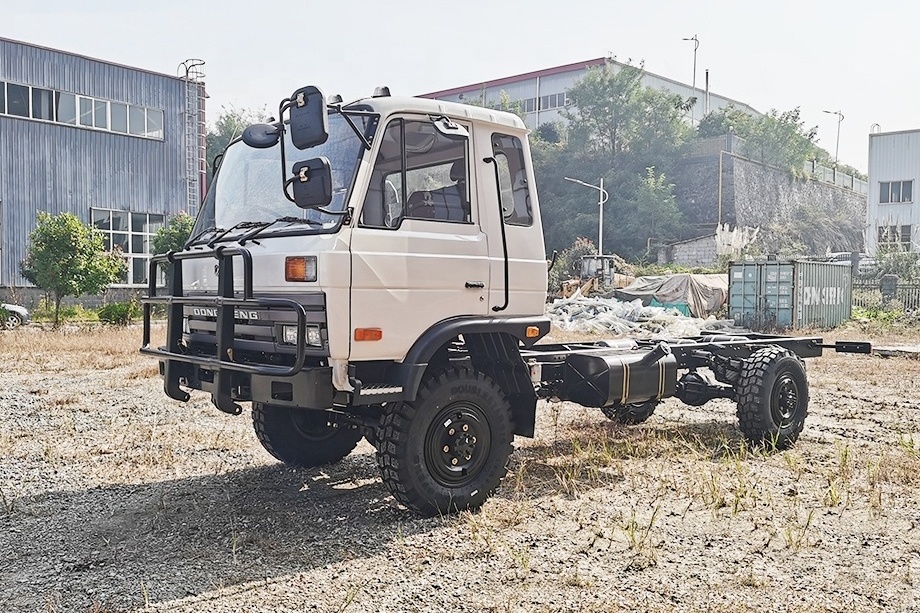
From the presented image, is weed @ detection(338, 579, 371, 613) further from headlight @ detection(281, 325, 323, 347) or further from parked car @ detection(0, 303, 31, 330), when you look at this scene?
parked car @ detection(0, 303, 31, 330)

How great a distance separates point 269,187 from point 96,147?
27.8 metres

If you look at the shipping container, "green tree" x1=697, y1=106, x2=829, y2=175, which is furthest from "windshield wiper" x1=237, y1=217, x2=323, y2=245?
"green tree" x1=697, y1=106, x2=829, y2=175

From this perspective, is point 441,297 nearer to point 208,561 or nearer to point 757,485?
point 208,561

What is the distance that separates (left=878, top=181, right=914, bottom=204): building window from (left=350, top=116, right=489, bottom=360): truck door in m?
44.3

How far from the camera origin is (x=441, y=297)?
18.6 feet

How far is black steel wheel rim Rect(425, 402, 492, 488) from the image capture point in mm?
5684

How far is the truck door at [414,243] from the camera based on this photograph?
5293mm

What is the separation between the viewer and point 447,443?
5.77 m

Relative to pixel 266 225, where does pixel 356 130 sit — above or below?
above

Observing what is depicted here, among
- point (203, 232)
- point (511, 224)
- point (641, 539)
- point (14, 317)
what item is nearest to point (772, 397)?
point (641, 539)

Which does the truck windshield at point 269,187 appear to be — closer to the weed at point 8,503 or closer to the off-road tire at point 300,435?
the off-road tire at point 300,435

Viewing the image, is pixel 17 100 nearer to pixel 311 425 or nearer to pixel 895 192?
pixel 311 425

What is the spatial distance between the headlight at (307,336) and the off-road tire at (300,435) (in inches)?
61.2

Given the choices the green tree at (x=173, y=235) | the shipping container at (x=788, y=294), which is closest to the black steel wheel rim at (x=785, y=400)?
the shipping container at (x=788, y=294)
